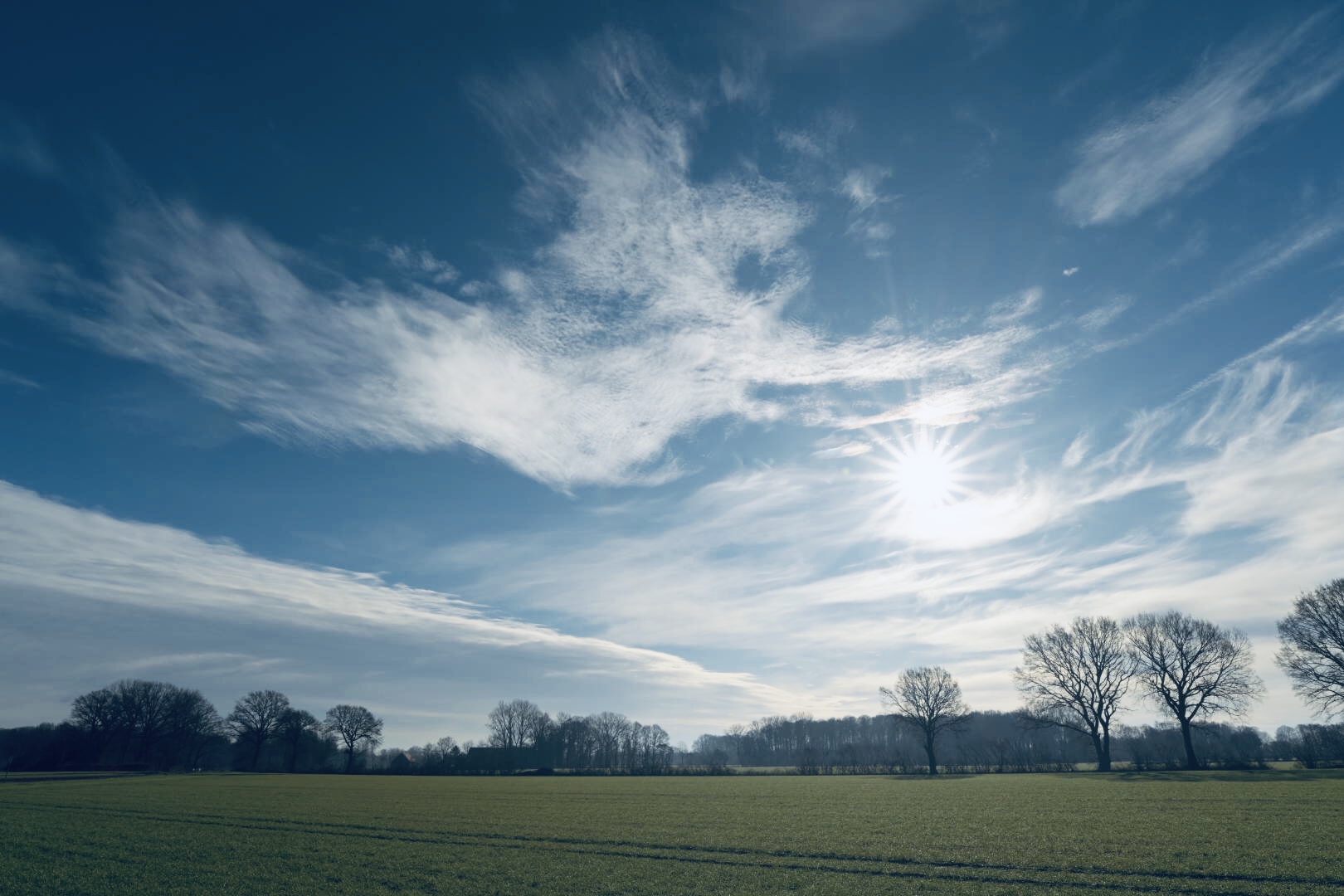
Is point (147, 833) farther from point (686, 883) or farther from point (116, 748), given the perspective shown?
point (116, 748)

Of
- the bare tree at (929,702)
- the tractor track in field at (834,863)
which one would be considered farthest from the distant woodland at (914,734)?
the tractor track in field at (834,863)

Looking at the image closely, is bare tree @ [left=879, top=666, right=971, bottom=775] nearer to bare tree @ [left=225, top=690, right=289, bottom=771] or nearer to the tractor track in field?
the tractor track in field

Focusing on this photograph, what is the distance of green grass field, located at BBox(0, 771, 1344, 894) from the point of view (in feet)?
65.0

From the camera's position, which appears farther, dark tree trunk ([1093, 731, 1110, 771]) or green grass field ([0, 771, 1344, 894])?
dark tree trunk ([1093, 731, 1110, 771])

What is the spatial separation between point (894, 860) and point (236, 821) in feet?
123

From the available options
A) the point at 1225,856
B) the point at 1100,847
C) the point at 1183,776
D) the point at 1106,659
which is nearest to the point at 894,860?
the point at 1100,847

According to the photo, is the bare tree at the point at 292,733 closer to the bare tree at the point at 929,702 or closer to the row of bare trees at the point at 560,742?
the row of bare trees at the point at 560,742

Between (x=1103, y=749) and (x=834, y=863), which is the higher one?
(x=834, y=863)

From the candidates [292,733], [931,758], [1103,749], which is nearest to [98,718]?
[292,733]

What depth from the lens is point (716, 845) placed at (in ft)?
89.9

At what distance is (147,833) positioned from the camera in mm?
32406

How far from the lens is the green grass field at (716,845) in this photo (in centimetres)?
1980

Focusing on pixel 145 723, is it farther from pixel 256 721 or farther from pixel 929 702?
pixel 929 702

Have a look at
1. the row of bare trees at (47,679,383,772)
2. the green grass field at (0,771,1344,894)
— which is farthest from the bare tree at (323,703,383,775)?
the green grass field at (0,771,1344,894)
